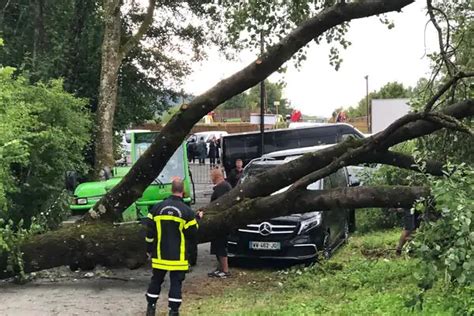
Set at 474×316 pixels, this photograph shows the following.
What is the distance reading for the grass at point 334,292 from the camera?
21.8 ft

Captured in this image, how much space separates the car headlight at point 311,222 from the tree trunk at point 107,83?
1029 centimetres

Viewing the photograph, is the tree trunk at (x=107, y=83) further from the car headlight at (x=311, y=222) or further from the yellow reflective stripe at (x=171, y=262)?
the yellow reflective stripe at (x=171, y=262)

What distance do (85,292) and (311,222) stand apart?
3.92 metres

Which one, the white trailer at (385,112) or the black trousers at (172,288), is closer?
the black trousers at (172,288)

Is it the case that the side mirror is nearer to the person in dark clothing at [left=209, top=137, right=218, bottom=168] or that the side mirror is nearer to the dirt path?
the dirt path

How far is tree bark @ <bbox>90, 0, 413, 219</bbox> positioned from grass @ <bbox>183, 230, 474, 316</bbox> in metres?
1.99

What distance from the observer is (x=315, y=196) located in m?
9.19

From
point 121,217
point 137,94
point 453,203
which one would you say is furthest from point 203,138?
point 453,203

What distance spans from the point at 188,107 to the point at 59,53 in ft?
37.7

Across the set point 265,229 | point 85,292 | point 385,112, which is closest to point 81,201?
point 85,292

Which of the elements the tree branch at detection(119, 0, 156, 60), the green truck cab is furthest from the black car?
the tree branch at detection(119, 0, 156, 60)

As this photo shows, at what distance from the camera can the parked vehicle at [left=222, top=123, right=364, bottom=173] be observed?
21.5m

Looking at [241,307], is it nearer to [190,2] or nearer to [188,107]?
[188,107]

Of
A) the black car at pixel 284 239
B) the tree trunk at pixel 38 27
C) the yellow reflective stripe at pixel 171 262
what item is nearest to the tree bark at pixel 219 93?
the black car at pixel 284 239
